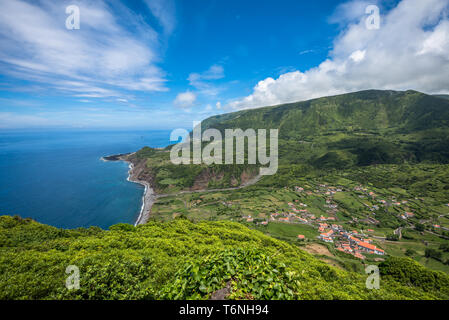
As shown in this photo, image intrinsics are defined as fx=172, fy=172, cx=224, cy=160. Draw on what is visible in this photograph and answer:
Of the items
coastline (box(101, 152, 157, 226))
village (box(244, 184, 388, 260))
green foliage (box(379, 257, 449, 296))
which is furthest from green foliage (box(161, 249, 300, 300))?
coastline (box(101, 152, 157, 226))

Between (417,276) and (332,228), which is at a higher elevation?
(417,276)

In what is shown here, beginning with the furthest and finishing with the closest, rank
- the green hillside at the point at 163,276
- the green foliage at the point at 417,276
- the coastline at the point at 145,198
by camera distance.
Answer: the coastline at the point at 145,198 → the green foliage at the point at 417,276 → the green hillside at the point at 163,276

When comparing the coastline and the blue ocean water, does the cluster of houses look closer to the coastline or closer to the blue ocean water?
the coastline

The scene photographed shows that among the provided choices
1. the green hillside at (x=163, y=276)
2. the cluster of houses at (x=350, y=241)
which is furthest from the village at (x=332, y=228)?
the green hillside at (x=163, y=276)

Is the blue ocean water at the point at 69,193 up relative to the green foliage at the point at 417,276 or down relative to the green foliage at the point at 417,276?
A: down

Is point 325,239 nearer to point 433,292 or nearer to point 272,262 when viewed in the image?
point 433,292

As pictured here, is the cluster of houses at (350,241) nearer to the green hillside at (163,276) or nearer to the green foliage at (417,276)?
the green foliage at (417,276)

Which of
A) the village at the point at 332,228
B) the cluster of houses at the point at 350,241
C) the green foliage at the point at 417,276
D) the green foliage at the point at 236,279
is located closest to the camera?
the green foliage at the point at 236,279

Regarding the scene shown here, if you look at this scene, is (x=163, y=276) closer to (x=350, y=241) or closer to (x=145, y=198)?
(x=350, y=241)

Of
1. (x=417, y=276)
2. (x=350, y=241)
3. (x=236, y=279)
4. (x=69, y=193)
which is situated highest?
(x=236, y=279)

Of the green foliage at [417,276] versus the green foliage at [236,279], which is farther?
the green foliage at [417,276]

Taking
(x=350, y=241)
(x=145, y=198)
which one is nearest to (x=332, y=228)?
(x=350, y=241)

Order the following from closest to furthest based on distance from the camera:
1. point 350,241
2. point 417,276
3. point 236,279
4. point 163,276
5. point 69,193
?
point 236,279 → point 163,276 → point 417,276 → point 350,241 → point 69,193
